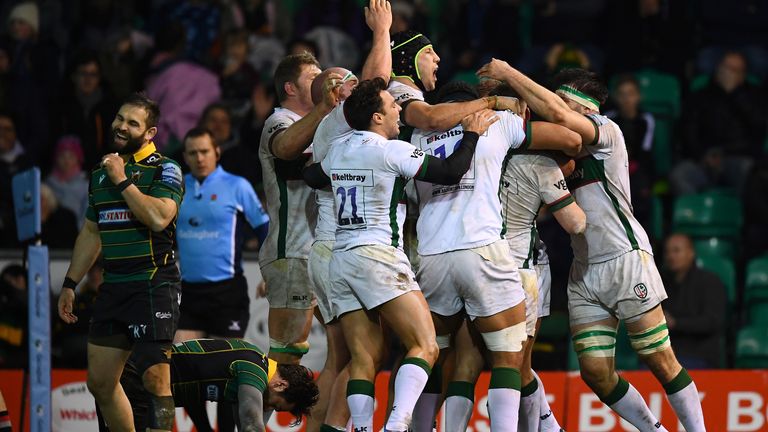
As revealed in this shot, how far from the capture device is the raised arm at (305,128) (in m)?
8.02

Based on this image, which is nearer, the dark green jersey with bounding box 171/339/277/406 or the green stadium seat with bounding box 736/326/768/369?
the dark green jersey with bounding box 171/339/277/406

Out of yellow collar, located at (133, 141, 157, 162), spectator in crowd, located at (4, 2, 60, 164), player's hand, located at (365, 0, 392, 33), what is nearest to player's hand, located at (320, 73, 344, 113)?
player's hand, located at (365, 0, 392, 33)

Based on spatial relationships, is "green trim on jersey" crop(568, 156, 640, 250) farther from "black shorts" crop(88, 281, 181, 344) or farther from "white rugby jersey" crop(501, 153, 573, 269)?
"black shorts" crop(88, 281, 181, 344)

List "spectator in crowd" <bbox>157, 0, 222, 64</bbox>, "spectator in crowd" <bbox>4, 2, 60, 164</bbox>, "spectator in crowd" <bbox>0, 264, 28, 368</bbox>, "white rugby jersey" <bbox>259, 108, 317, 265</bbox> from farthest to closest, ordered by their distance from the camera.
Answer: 1. "spectator in crowd" <bbox>157, 0, 222, 64</bbox>
2. "spectator in crowd" <bbox>4, 2, 60, 164</bbox>
3. "spectator in crowd" <bbox>0, 264, 28, 368</bbox>
4. "white rugby jersey" <bbox>259, 108, 317, 265</bbox>

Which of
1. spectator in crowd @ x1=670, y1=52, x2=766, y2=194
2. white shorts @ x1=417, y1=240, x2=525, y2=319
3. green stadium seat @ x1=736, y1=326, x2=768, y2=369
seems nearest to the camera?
white shorts @ x1=417, y1=240, x2=525, y2=319

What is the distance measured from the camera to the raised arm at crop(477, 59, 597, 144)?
7.94m

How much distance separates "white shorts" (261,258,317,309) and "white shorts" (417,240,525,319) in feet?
3.59

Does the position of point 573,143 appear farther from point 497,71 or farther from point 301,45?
point 301,45

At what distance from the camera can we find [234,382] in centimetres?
831

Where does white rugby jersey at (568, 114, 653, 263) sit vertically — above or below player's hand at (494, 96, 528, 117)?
below

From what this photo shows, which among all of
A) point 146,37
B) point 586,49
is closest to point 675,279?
point 586,49

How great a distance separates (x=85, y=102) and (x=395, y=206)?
282 inches

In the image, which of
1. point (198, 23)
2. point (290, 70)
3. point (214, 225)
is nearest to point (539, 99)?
point (290, 70)

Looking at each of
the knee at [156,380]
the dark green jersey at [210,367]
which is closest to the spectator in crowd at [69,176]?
the dark green jersey at [210,367]
